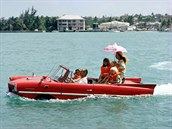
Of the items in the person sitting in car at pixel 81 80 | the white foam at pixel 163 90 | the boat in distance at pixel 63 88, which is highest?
the person sitting in car at pixel 81 80

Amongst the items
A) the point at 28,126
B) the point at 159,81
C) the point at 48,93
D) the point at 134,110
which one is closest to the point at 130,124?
the point at 134,110

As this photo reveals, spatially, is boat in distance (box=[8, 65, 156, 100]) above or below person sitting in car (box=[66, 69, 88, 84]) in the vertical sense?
below

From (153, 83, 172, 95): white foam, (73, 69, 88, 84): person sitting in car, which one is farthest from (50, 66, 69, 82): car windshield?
(153, 83, 172, 95): white foam

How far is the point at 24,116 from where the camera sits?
16.6 metres

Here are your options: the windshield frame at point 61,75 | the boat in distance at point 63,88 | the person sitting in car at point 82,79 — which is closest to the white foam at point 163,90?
the boat in distance at point 63,88

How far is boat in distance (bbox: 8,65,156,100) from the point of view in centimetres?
1867

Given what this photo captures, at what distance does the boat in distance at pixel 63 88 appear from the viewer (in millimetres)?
18672

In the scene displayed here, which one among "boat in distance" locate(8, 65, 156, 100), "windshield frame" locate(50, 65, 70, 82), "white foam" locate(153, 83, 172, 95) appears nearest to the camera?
"boat in distance" locate(8, 65, 156, 100)

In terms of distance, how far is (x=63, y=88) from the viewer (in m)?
18.9

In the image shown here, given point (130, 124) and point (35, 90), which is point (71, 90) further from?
point (130, 124)

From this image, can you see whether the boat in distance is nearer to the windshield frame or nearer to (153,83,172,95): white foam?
the windshield frame

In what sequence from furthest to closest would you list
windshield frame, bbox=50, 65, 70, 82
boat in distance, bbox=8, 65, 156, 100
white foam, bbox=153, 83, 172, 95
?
white foam, bbox=153, 83, 172, 95, windshield frame, bbox=50, 65, 70, 82, boat in distance, bbox=8, 65, 156, 100

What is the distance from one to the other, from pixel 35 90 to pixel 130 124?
4782 mm

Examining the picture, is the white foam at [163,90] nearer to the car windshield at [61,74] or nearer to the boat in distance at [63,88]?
the boat in distance at [63,88]
